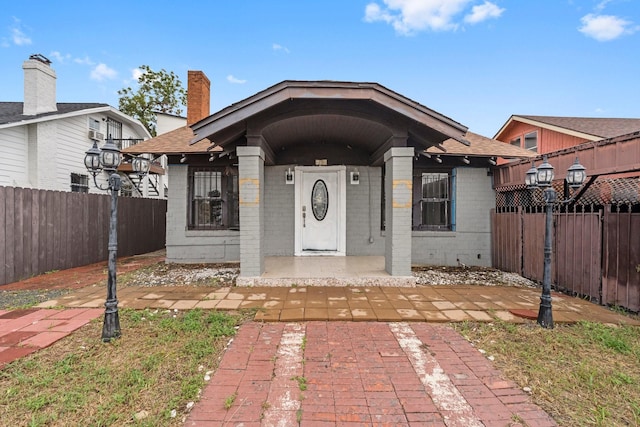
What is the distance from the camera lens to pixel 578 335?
3424 mm

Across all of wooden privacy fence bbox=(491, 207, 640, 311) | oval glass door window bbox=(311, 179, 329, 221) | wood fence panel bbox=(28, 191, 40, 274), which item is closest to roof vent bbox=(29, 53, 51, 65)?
wood fence panel bbox=(28, 191, 40, 274)

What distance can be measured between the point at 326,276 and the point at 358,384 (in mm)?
2987

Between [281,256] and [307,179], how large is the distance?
6.59 feet

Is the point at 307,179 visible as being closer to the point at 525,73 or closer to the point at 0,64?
the point at 525,73

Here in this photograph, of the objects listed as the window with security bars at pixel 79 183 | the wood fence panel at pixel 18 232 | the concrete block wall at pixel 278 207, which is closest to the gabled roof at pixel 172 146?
the concrete block wall at pixel 278 207

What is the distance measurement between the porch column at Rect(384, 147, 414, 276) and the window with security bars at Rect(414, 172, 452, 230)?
7.91 feet

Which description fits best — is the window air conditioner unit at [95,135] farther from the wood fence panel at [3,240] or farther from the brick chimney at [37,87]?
the wood fence panel at [3,240]

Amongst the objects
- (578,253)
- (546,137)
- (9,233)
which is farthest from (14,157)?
(546,137)

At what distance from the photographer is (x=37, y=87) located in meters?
10.2

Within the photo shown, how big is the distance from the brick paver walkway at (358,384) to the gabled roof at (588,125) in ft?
39.2

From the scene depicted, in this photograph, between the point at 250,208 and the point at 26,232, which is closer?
the point at 250,208

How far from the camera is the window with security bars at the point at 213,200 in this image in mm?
7715

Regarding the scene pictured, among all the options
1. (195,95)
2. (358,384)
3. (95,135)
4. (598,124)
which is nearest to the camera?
(358,384)

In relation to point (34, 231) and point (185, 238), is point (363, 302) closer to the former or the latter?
point (185, 238)
